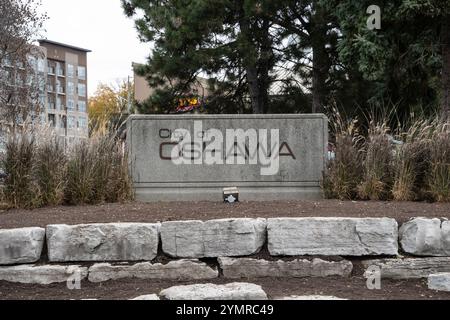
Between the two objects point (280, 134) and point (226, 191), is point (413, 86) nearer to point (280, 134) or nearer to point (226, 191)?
point (280, 134)

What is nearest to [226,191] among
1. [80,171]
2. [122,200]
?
[122,200]

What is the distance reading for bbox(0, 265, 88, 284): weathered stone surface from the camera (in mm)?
4027

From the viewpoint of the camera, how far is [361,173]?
6.11 meters

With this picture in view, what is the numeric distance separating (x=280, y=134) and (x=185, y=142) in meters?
1.33

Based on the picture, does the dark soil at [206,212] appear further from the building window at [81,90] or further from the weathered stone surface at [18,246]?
the building window at [81,90]

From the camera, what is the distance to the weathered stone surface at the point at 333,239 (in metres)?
4.13

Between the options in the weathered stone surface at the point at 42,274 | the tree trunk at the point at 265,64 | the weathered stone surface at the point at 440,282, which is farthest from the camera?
the tree trunk at the point at 265,64

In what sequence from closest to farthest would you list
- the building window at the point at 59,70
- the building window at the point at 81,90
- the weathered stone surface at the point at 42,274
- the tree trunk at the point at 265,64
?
the weathered stone surface at the point at 42,274 → the tree trunk at the point at 265,64 → the building window at the point at 59,70 → the building window at the point at 81,90

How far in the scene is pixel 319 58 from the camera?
43.5ft

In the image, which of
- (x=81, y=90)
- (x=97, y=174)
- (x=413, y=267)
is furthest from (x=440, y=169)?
(x=81, y=90)

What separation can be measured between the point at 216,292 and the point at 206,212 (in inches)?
53.3

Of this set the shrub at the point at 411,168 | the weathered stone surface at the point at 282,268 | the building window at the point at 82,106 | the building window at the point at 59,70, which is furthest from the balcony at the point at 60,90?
the weathered stone surface at the point at 282,268

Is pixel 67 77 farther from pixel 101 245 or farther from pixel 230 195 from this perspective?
pixel 101 245

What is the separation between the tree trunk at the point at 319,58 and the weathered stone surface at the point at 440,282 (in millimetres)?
9580
